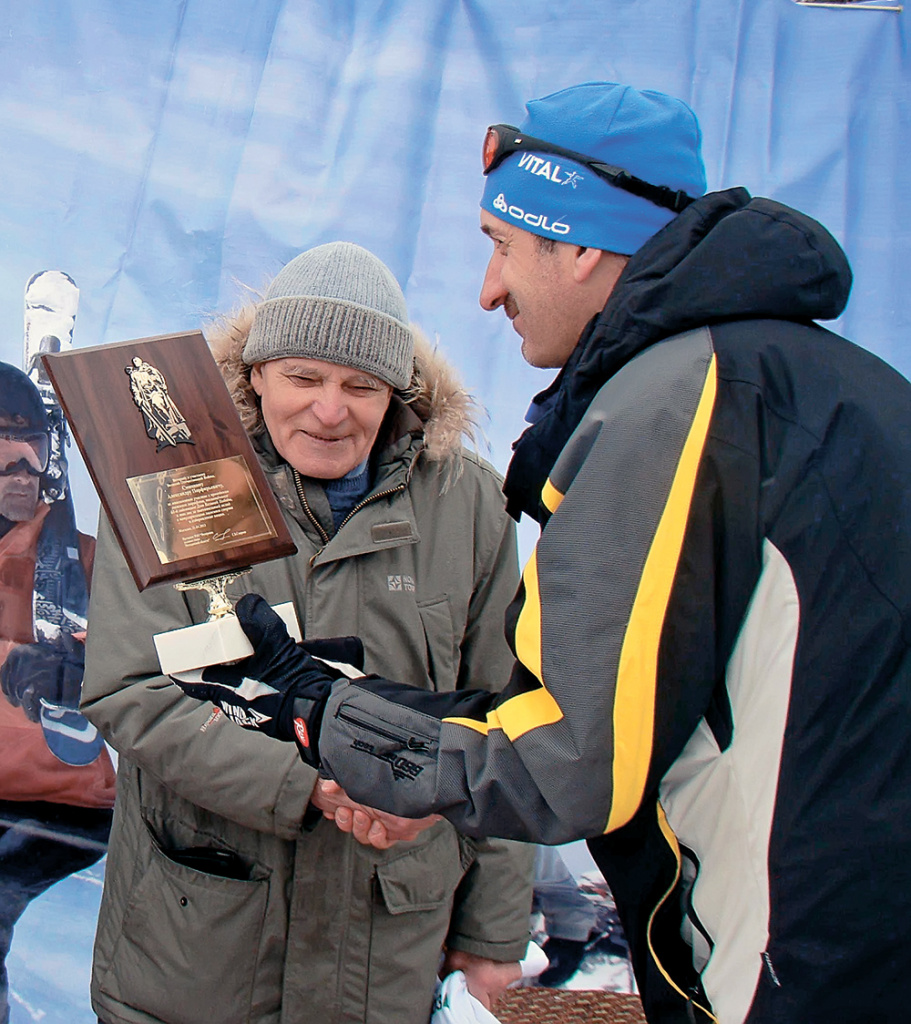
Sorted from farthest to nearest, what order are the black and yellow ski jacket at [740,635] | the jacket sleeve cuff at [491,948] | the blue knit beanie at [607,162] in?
the jacket sleeve cuff at [491,948] < the blue knit beanie at [607,162] < the black and yellow ski jacket at [740,635]

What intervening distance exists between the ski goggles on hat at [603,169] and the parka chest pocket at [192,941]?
134 centimetres

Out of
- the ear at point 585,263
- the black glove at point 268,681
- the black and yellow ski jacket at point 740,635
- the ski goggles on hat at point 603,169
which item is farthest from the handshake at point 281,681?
the ski goggles on hat at point 603,169

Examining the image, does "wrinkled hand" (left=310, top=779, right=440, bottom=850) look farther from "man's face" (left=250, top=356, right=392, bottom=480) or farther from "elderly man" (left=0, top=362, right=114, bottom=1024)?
"elderly man" (left=0, top=362, right=114, bottom=1024)

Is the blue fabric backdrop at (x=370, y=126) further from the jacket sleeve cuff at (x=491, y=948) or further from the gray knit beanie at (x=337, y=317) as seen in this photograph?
the jacket sleeve cuff at (x=491, y=948)

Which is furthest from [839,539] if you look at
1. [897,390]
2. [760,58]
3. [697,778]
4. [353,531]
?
[760,58]

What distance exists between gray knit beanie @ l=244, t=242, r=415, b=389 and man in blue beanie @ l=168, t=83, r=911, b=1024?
80cm

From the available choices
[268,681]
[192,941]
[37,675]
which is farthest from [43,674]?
[268,681]

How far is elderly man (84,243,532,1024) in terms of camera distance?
182 centimetres

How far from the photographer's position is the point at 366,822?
1746mm

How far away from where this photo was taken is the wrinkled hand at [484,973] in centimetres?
208

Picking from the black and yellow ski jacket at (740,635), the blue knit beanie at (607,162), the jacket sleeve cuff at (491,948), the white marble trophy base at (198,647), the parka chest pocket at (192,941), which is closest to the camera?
the black and yellow ski jacket at (740,635)

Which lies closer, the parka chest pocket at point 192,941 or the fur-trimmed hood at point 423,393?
the parka chest pocket at point 192,941

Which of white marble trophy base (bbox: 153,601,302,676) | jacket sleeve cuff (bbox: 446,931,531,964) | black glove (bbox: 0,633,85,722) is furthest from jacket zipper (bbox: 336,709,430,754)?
black glove (bbox: 0,633,85,722)

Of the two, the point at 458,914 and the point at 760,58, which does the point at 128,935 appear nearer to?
the point at 458,914
